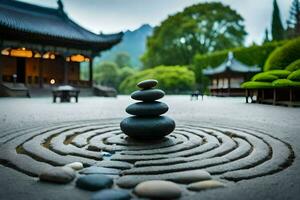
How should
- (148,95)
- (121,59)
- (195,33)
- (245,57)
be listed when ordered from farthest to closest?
(121,59) < (195,33) < (245,57) < (148,95)

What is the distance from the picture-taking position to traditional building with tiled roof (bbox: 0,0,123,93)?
23.5 meters

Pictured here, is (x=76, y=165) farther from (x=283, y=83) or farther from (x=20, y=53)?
(x=20, y=53)

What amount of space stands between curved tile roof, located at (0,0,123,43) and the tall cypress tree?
2732 centimetres

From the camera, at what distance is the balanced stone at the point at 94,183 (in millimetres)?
2752

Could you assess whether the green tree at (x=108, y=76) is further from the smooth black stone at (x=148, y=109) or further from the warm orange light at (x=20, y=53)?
the smooth black stone at (x=148, y=109)

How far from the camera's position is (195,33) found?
42.5 m

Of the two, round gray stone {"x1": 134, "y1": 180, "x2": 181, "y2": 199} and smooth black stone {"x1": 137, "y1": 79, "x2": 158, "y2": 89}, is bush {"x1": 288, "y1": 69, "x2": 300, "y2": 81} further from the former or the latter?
round gray stone {"x1": 134, "y1": 180, "x2": 181, "y2": 199}

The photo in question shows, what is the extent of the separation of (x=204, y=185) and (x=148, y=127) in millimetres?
2097

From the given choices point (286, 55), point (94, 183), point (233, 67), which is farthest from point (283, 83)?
point (233, 67)

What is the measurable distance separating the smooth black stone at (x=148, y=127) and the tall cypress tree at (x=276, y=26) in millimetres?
43875

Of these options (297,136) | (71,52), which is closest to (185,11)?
(71,52)

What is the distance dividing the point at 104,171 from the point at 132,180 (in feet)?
1.59

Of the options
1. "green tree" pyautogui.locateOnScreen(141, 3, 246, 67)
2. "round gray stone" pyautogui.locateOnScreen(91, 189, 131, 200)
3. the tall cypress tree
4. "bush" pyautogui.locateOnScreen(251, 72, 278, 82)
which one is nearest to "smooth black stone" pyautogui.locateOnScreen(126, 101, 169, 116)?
"round gray stone" pyautogui.locateOnScreen(91, 189, 131, 200)

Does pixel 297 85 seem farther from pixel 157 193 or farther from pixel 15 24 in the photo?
pixel 15 24
